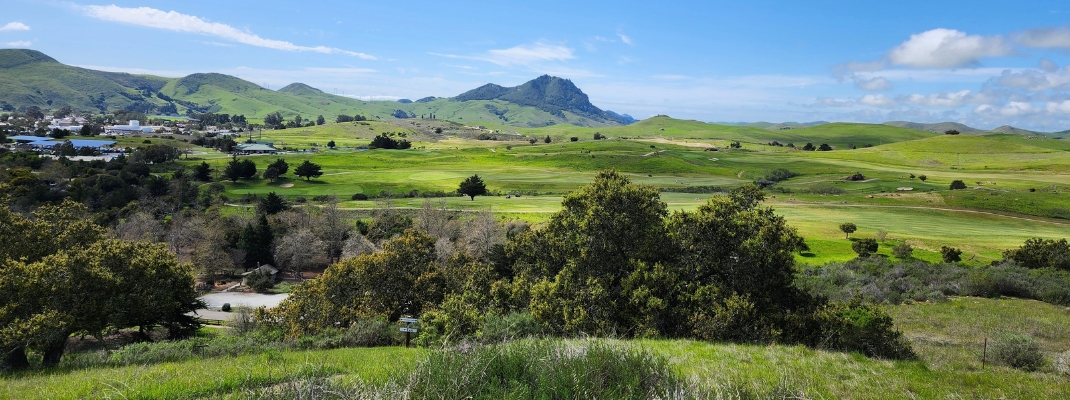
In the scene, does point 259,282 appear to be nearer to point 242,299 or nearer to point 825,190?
point 242,299

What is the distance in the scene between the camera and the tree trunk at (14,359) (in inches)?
584

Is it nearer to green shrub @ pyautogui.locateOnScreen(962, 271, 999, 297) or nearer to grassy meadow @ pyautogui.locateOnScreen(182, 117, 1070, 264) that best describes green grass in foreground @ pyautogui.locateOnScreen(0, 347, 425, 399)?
green shrub @ pyautogui.locateOnScreen(962, 271, 999, 297)

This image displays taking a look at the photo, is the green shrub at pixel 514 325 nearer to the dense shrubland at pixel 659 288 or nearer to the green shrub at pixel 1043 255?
the dense shrubland at pixel 659 288

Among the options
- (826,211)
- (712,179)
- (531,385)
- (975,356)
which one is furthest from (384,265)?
(712,179)

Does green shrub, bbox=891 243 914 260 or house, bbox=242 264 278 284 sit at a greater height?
green shrub, bbox=891 243 914 260

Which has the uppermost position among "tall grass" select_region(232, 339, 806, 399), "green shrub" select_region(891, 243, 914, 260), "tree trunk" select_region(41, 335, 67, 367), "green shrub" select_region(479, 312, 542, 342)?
"tall grass" select_region(232, 339, 806, 399)

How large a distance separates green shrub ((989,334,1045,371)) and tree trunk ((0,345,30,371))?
2806 centimetres

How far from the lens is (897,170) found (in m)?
115

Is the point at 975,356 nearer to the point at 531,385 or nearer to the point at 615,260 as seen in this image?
the point at 615,260

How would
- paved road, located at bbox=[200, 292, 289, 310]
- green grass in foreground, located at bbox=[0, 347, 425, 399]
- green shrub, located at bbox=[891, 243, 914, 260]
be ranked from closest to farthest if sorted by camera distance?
green grass in foreground, located at bbox=[0, 347, 425, 399]
paved road, located at bbox=[200, 292, 289, 310]
green shrub, located at bbox=[891, 243, 914, 260]

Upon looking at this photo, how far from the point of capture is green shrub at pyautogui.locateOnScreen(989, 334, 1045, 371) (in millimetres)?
13711

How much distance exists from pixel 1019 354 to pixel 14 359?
2965cm

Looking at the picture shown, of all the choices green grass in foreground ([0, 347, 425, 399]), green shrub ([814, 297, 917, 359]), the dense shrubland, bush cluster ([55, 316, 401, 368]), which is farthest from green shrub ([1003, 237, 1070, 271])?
green grass in foreground ([0, 347, 425, 399])

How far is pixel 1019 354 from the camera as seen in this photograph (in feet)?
45.4
